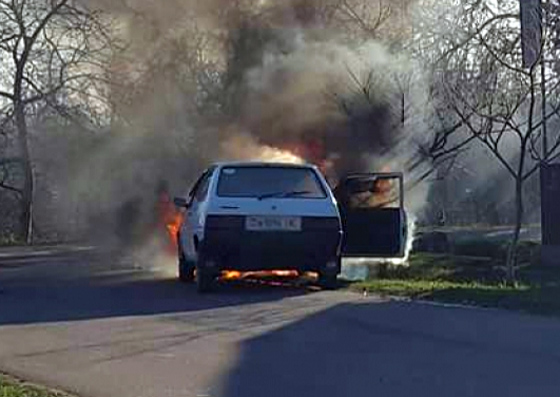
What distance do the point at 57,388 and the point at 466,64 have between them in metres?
17.8

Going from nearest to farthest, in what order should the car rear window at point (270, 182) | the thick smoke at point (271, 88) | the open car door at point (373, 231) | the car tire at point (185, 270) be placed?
the car rear window at point (270, 182) < the open car door at point (373, 231) < the car tire at point (185, 270) < the thick smoke at point (271, 88)

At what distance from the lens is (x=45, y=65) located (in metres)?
37.8

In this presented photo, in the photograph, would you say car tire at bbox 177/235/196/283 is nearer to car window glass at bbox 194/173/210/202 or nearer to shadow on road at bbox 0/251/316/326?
shadow on road at bbox 0/251/316/326

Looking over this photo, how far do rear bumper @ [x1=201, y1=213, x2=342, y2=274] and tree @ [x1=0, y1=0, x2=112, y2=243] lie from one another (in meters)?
20.4

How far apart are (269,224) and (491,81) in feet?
33.8

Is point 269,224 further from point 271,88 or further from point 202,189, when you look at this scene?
point 271,88

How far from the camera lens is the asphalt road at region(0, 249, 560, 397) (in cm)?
857

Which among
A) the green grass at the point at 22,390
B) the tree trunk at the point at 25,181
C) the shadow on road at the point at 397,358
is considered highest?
the tree trunk at the point at 25,181

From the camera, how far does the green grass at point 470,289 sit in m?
12.6

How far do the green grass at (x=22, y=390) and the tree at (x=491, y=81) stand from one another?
12683 mm

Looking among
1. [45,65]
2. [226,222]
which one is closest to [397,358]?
[226,222]

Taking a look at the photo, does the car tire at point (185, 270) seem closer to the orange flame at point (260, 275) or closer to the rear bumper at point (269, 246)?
the orange flame at point (260, 275)

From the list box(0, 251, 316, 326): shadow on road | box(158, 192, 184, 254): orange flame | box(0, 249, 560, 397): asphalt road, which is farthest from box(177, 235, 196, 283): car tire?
box(158, 192, 184, 254): orange flame

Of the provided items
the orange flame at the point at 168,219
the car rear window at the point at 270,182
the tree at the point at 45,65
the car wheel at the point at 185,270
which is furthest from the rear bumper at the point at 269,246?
the tree at the point at 45,65
